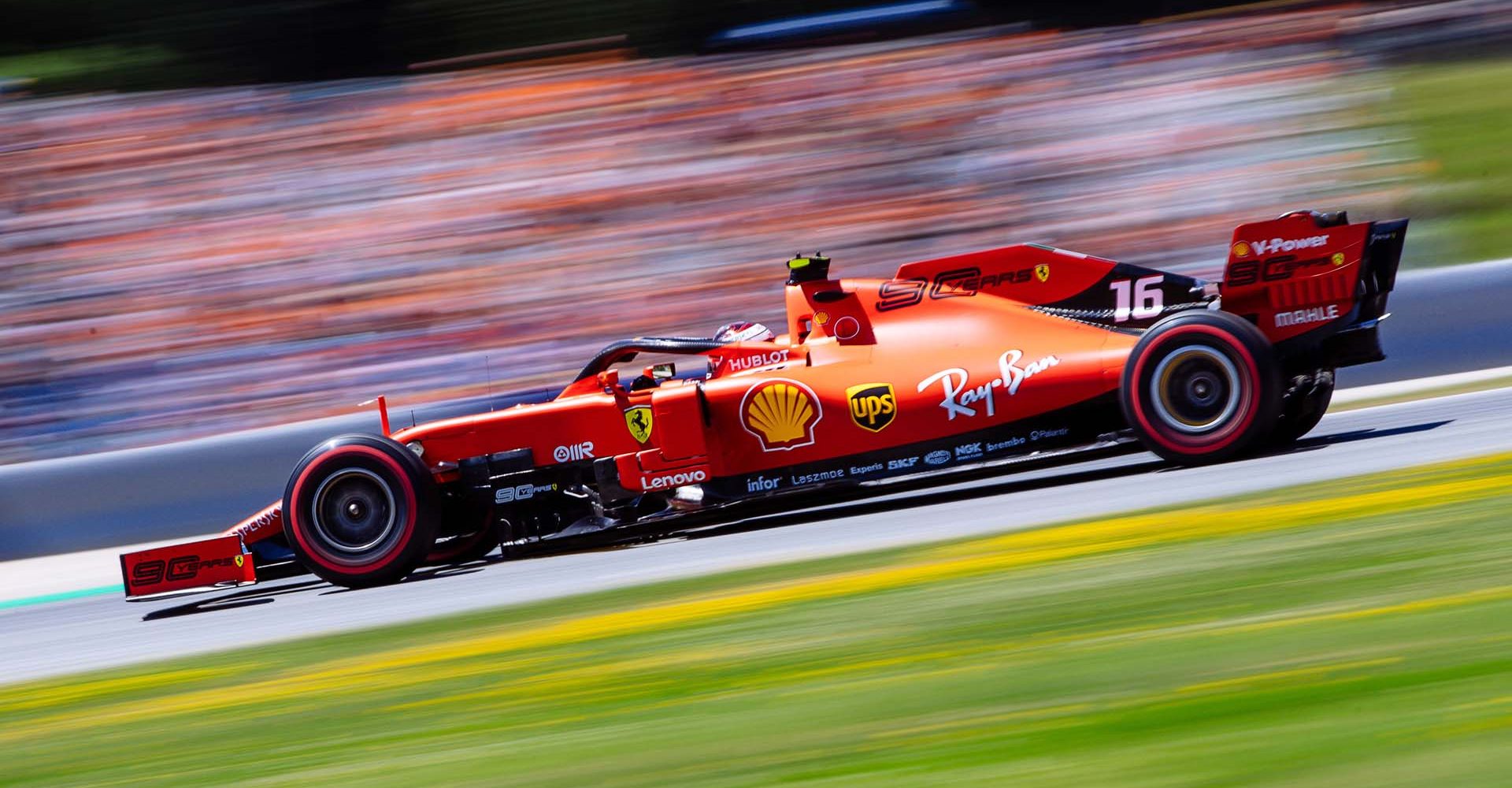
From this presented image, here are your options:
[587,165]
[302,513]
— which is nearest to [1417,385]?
[302,513]

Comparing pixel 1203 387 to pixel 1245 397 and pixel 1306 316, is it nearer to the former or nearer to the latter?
pixel 1245 397

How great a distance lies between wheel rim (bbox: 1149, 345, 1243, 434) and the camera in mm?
6984

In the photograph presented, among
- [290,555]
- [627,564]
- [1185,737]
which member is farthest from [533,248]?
[1185,737]

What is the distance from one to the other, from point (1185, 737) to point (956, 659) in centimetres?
107

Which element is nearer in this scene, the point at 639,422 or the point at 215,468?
the point at 639,422

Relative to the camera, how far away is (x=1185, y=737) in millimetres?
3297

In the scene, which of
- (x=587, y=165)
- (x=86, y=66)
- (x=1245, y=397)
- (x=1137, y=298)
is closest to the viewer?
(x=1245, y=397)

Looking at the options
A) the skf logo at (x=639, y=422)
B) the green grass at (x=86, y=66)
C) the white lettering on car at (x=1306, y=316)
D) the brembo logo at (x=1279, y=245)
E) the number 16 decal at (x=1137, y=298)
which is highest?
the green grass at (x=86, y=66)

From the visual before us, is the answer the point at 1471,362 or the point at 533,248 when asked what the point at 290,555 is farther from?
the point at 1471,362

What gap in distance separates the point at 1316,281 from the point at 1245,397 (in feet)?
2.38

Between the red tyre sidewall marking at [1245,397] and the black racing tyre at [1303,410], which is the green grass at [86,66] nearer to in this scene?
the red tyre sidewall marking at [1245,397]

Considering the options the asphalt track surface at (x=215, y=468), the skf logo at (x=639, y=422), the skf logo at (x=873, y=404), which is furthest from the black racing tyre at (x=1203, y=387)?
the asphalt track surface at (x=215, y=468)

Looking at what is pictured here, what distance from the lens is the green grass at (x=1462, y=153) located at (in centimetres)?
1301

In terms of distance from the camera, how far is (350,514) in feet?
25.9
